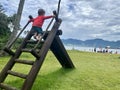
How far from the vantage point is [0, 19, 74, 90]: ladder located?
6434 mm

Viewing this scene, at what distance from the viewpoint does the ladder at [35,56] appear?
6434 millimetres

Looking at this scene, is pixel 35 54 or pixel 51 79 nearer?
pixel 35 54

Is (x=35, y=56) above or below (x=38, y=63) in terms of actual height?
above

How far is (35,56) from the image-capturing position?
6738mm

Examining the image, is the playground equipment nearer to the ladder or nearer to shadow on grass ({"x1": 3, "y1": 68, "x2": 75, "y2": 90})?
the ladder

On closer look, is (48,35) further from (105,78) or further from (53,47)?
(105,78)

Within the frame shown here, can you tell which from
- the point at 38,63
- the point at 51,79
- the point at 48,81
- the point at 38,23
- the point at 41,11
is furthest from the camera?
the point at 51,79

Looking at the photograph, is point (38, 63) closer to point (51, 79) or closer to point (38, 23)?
point (38, 23)

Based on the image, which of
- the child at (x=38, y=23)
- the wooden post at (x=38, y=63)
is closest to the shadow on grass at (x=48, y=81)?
the wooden post at (x=38, y=63)

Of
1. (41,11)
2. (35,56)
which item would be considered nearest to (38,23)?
(41,11)

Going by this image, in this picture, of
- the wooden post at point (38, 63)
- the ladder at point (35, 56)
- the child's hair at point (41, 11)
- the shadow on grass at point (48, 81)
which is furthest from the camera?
the child's hair at point (41, 11)

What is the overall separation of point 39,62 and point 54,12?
2.12m

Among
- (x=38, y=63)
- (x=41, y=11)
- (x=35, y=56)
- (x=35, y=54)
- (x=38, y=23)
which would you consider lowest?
(x=38, y=63)

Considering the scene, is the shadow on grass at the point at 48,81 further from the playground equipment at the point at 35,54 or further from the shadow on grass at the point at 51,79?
the playground equipment at the point at 35,54
